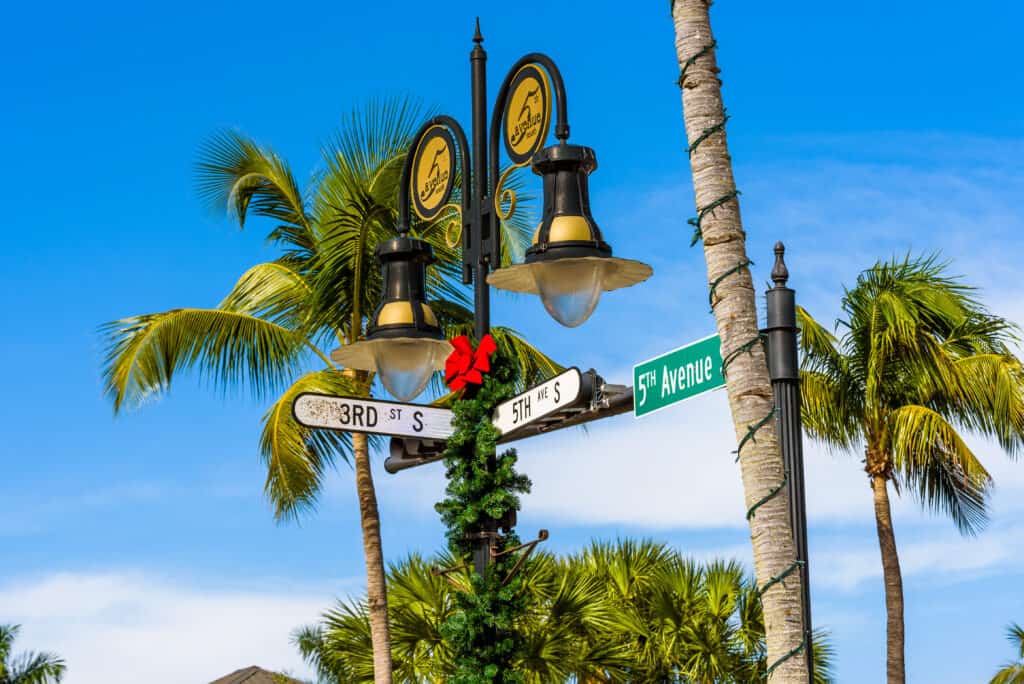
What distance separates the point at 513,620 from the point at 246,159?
13.9m

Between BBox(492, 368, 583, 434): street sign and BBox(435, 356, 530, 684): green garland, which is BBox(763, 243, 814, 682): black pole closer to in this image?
BBox(492, 368, 583, 434): street sign

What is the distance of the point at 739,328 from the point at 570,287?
5.67 feet

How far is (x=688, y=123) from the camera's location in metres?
6.82

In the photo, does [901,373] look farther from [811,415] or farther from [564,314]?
[564,314]

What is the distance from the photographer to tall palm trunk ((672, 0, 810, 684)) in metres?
6.20

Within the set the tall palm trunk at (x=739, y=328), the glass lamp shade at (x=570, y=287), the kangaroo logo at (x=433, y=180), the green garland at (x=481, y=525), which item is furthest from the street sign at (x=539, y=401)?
the kangaroo logo at (x=433, y=180)

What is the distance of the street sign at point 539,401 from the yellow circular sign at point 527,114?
1.48 m

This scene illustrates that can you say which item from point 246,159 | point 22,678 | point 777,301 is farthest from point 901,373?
point 777,301

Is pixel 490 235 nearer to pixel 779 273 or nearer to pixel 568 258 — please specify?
pixel 568 258

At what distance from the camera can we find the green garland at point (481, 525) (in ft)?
27.6

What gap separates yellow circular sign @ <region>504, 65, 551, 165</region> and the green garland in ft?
4.30

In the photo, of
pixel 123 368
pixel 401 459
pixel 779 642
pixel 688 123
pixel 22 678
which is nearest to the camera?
pixel 779 642

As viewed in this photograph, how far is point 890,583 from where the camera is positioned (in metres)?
24.9

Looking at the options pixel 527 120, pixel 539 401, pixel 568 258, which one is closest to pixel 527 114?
pixel 527 120
